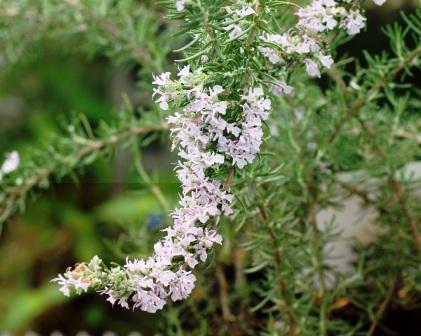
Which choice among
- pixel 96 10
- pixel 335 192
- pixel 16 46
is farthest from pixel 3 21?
pixel 335 192

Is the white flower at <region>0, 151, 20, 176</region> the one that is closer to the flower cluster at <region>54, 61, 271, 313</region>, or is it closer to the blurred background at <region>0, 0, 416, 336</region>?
the flower cluster at <region>54, 61, 271, 313</region>

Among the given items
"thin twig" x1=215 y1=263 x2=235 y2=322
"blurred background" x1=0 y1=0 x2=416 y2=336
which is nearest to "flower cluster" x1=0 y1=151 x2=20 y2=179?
"thin twig" x1=215 y1=263 x2=235 y2=322

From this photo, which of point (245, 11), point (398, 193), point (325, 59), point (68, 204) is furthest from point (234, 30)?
point (68, 204)

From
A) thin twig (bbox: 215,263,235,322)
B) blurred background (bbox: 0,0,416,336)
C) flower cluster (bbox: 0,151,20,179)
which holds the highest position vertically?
blurred background (bbox: 0,0,416,336)

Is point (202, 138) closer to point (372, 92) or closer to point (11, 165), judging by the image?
point (372, 92)

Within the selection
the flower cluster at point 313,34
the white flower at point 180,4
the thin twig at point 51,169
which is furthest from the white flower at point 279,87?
the thin twig at point 51,169

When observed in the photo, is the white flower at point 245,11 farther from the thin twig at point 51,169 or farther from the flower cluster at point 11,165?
the flower cluster at point 11,165

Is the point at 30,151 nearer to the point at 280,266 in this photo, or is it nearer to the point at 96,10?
the point at 96,10
